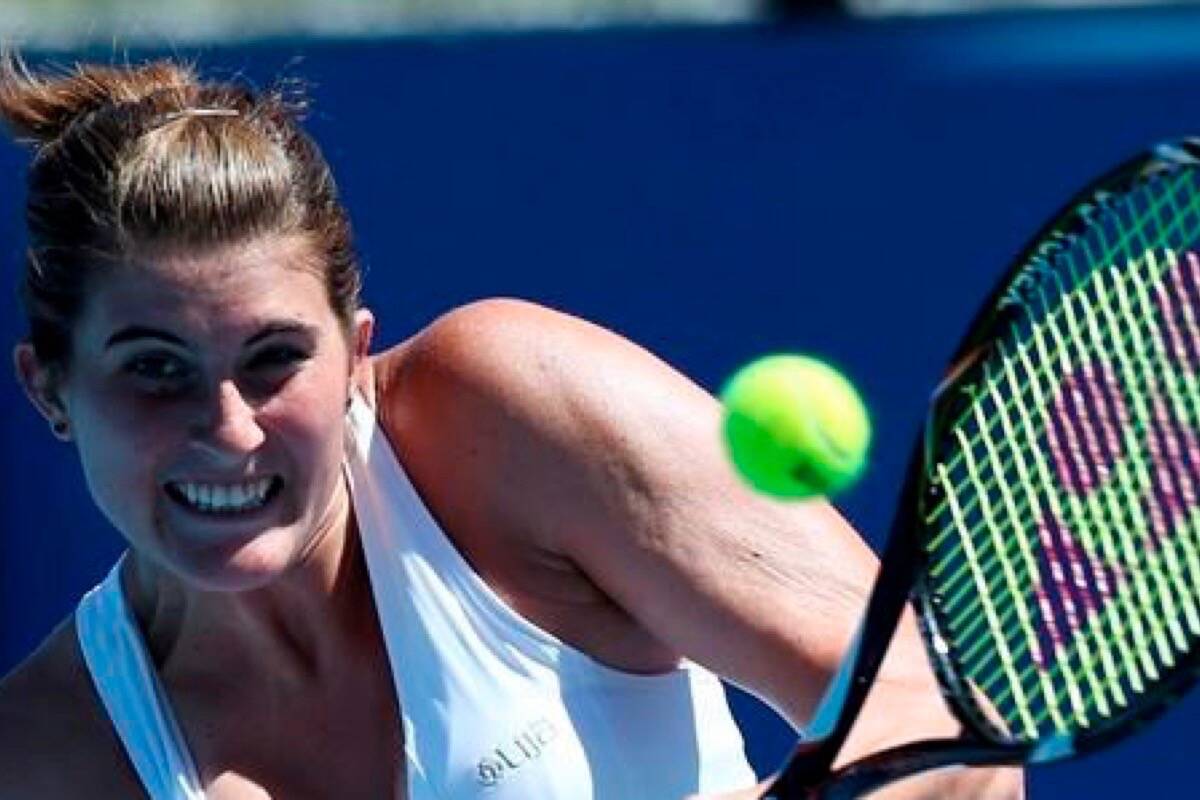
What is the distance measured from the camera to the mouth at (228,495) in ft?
8.06

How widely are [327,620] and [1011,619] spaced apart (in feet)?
1.97

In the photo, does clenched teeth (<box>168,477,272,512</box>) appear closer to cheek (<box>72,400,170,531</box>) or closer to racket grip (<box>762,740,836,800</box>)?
cheek (<box>72,400,170,531</box>)

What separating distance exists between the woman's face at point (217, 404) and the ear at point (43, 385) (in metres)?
0.08

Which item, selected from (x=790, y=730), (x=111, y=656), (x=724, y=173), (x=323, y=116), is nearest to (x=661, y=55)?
(x=724, y=173)

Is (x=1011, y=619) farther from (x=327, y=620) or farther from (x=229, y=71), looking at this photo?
(x=229, y=71)

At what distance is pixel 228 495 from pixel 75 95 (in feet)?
1.20

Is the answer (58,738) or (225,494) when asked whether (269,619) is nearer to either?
(58,738)

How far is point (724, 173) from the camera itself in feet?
10.7

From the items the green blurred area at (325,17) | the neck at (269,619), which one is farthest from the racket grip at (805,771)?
the green blurred area at (325,17)

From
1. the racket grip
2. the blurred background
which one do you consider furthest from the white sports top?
the blurred background

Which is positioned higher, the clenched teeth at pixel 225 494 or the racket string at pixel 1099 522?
the clenched teeth at pixel 225 494

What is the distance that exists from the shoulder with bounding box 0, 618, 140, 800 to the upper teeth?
30 cm

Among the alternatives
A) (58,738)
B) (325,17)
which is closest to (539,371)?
(58,738)

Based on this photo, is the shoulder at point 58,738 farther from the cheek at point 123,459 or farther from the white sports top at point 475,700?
the cheek at point 123,459
